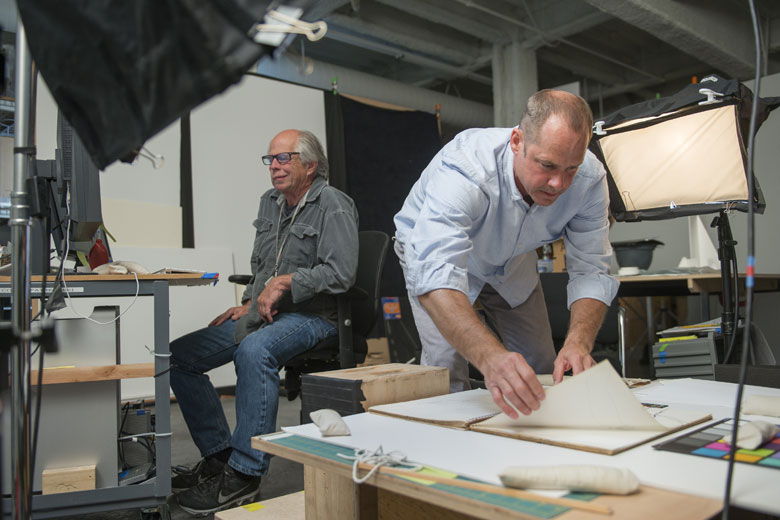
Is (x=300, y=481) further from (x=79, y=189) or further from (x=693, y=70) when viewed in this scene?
(x=693, y=70)

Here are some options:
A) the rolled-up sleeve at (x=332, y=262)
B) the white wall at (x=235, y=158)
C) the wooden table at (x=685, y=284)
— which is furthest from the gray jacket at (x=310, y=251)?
the white wall at (x=235, y=158)

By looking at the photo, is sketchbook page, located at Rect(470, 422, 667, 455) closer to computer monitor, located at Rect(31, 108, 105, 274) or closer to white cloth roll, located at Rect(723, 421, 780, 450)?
white cloth roll, located at Rect(723, 421, 780, 450)

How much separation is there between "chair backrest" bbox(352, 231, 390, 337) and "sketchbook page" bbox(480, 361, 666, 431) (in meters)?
1.36

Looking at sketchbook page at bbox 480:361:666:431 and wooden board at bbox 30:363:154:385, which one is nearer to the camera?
sketchbook page at bbox 480:361:666:431

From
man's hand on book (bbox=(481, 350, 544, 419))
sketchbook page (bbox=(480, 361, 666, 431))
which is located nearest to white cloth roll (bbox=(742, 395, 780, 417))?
sketchbook page (bbox=(480, 361, 666, 431))

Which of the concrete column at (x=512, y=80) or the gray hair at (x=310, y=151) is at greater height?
the concrete column at (x=512, y=80)

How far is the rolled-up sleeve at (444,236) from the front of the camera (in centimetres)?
132

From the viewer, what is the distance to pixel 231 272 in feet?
14.9

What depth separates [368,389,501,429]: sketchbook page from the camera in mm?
1056

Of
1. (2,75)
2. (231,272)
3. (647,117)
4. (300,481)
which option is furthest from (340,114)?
(2,75)

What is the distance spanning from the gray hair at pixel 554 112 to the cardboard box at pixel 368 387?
59 centimetres

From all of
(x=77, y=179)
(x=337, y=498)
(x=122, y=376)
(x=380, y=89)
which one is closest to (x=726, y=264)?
(x=337, y=498)

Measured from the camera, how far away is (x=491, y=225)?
1611 mm

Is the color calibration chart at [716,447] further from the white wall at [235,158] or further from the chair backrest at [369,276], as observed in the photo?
the white wall at [235,158]
